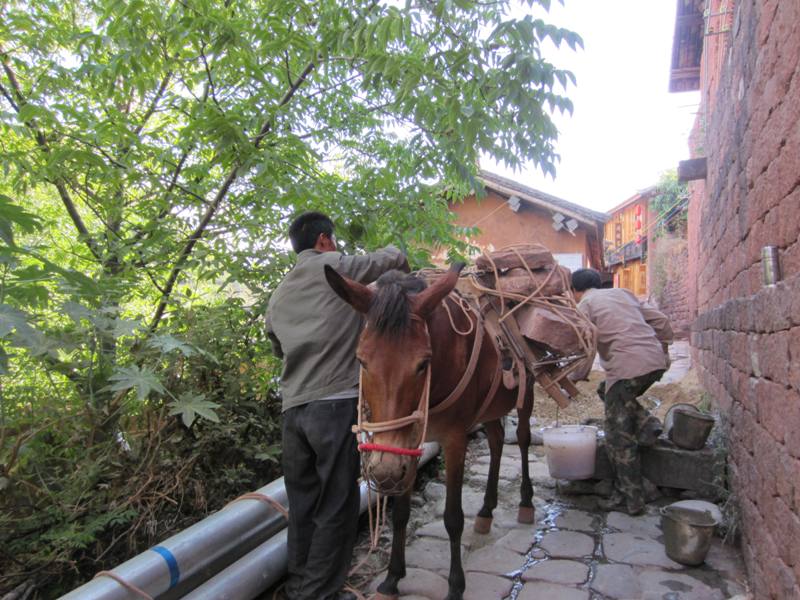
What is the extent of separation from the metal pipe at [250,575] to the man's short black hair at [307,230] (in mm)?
1770

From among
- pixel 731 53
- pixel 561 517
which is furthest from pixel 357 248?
pixel 731 53

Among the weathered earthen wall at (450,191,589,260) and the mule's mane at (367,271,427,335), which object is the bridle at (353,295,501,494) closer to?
the mule's mane at (367,271,427,335)

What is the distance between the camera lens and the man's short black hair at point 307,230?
3258 millimetres

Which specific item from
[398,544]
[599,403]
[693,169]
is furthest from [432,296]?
[599,403]

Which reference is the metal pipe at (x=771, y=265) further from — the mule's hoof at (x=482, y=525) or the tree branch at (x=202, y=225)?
the tree branch at (x=202, y=225)

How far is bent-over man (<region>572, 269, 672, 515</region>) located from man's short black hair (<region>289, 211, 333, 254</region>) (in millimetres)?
2811

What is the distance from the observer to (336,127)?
5336mm

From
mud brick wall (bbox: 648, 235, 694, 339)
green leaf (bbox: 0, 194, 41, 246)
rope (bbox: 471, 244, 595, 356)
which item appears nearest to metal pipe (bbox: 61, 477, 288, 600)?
green leaf (bbox: 0, 194, 41, 246)

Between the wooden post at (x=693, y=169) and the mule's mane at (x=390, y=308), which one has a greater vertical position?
the wooden post at (x=693, y=169)

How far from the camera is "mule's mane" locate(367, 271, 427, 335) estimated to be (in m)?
2.51

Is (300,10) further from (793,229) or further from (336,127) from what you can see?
(793,229)

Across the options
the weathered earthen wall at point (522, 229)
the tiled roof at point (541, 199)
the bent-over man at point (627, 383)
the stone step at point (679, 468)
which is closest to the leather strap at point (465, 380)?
the bent-over man at point (627, 383)

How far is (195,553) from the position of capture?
267 centimetres

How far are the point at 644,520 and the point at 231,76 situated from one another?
484 cm
